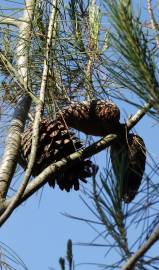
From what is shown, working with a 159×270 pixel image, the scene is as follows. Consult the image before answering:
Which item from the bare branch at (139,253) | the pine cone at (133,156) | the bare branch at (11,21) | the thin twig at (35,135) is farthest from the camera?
the bare branch at (11,21)

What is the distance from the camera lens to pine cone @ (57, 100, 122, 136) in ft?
5.63

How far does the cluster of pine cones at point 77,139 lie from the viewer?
168 cm

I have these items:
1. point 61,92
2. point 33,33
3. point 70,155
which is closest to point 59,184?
point 70,155

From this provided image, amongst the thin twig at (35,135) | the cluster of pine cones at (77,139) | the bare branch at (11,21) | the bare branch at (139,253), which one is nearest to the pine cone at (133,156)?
the cluster of pine cones at (77,139)

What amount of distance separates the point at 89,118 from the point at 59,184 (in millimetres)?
160

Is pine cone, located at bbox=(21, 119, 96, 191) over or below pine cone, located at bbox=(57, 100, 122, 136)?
below

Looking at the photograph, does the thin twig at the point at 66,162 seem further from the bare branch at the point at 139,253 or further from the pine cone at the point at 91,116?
the bare branch at the point at 139,253

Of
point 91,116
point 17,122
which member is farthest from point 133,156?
point 17,122

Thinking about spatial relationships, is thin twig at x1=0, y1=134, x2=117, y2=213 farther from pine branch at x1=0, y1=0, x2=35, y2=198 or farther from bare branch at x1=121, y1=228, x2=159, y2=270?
bare branch at x1=121, y1=228, x2=159, y2=270

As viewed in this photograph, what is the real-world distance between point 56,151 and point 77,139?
8cm

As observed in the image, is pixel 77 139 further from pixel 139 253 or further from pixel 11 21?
pixel 139 253

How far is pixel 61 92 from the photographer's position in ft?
6.28

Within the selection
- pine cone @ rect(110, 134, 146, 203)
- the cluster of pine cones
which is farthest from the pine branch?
pine cone @ rect(110, 134, 146, 203)

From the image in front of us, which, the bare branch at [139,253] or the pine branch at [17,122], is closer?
the bare branch at [139,253]
